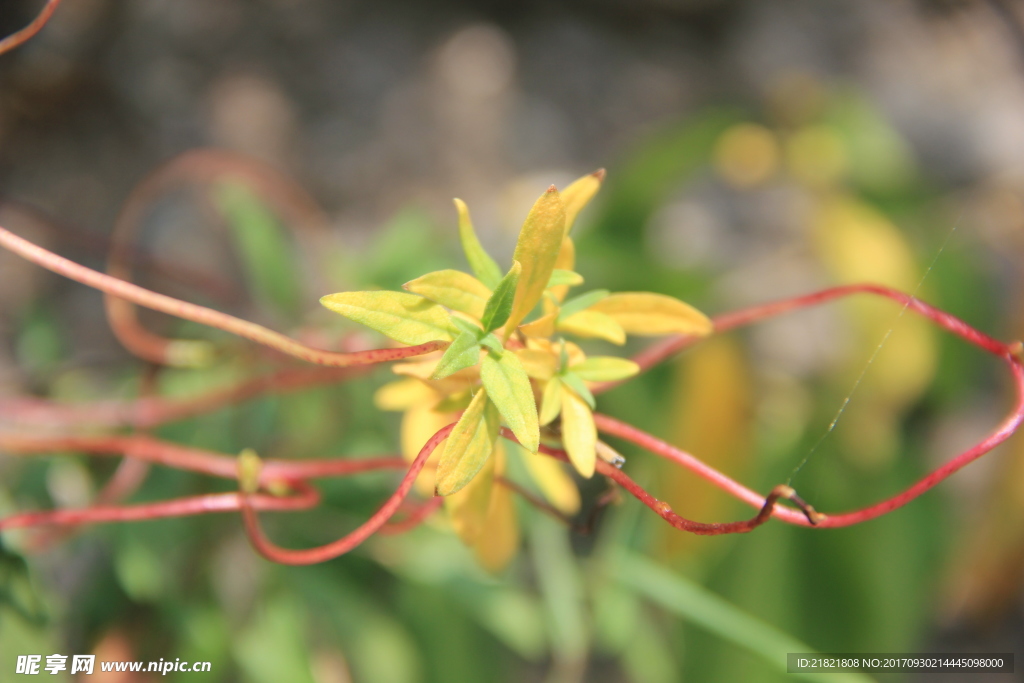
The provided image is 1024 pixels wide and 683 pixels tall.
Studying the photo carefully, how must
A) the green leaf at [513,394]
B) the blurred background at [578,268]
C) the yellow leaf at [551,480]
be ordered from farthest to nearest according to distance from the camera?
the blurred background at [578,268]
the yellow leaf at [551,480]
the green leaf at [513,394]

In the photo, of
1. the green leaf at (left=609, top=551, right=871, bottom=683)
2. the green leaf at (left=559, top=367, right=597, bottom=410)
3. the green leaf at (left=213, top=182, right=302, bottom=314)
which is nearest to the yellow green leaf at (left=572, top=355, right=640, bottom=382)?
the green leaf at (left=559, top=367, right=597, bottom=410)

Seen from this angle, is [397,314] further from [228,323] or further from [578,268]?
[578,268]

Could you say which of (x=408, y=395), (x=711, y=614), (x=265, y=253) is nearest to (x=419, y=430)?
(x=408, y=395)

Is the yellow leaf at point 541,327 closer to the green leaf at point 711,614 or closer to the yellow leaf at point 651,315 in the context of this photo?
the yellow leaf at point 651,315

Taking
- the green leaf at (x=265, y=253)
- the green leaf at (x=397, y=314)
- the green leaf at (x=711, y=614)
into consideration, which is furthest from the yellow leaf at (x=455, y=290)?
the green leaf at (x=265, y=253)

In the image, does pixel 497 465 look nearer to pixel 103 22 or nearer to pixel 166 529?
pixel 166 529

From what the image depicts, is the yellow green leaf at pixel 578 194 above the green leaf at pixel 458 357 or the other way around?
above

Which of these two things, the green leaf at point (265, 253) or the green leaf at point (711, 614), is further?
the green leaf at point (265, 253)
